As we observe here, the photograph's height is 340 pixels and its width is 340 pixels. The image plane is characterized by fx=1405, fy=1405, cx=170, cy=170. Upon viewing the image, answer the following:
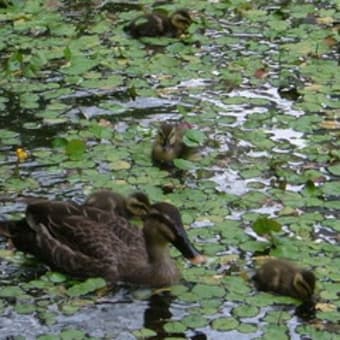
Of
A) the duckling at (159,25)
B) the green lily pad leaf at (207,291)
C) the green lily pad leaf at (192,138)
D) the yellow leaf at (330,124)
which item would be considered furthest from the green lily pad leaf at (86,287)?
the duckling at (159,25)

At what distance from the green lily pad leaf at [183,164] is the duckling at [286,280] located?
1.42 meters

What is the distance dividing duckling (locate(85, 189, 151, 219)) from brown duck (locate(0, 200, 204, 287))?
21 cm

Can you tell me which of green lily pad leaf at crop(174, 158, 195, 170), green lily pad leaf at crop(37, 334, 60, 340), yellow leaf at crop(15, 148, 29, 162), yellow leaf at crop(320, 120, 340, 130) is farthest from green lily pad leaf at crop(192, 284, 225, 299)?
yellow leaf at crop(320, 120, 340, 130)

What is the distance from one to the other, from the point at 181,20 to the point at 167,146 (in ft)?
7.25

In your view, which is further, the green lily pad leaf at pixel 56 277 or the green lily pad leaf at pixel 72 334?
the green lily pad leaf at pixel 56 277

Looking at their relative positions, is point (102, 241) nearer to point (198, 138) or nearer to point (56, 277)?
point (56, 277)

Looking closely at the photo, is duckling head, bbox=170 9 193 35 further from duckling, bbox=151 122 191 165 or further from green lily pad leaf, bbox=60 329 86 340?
green lily pad leaf, bbox=60 329 86 340

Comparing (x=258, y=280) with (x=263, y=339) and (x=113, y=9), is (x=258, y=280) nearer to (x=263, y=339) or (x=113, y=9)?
(x=263, y=339)

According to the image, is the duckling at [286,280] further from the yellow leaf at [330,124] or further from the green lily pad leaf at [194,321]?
the yellow leaf at [330,124]

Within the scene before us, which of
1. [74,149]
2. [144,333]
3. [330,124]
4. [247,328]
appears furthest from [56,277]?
[330,124]

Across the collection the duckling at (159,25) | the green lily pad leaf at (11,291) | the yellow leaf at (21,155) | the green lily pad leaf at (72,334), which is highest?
the duckling at (159,25)

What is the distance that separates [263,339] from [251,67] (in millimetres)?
3657

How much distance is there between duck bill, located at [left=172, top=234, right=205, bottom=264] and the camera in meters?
6.89

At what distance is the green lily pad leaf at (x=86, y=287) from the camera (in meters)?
6.80
